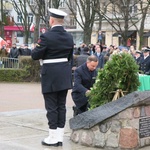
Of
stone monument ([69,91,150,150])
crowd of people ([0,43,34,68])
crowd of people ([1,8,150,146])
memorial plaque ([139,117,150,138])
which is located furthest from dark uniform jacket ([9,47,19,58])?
memorial plaque ([139,117,150,138])

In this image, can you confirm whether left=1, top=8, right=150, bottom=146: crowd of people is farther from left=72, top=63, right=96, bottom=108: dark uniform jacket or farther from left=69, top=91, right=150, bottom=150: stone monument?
left=72, top=63, right=96, bottom=108: dark uniform jacket

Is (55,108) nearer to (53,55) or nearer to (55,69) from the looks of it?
(55,69)

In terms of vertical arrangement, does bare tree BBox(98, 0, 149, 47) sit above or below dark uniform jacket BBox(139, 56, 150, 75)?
above

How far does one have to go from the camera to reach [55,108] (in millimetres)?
7254

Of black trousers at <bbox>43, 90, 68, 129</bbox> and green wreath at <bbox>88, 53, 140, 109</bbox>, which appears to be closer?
black trousers at <bbox>43, 90, 68, 129</bbox>

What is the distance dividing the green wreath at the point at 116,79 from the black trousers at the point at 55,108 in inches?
32.3

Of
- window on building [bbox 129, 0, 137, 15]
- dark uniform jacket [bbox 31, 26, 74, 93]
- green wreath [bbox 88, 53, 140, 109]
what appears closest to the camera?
dark uniform jacket [bbox 31, 26, 74, 93]

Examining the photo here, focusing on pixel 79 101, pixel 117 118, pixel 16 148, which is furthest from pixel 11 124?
pixel 117 118

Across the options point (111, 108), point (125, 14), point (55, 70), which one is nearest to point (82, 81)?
point (111, 108)

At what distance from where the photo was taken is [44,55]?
7168 millimetres

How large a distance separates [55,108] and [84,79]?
184 centimetres

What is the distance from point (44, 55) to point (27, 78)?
13077mm

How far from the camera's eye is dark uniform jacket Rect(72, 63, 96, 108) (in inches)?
350

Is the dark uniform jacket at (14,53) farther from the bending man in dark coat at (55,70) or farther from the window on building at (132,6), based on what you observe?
the bending man in dark coat at (55,70)
